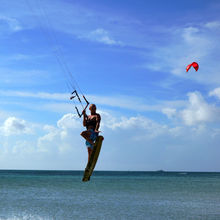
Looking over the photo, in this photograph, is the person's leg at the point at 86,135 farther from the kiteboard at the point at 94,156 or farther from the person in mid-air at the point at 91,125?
the kiteboard at the point at 94,156

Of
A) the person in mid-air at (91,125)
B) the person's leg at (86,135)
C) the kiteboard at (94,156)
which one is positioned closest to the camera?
the person in mid-air at (91,125)

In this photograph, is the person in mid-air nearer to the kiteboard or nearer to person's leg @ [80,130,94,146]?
person's leg @ [80,130,94,146]

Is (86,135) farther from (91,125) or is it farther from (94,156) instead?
(94,156)

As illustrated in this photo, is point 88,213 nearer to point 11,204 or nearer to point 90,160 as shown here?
point 11,204

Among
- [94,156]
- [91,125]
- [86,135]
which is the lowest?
[94,156]

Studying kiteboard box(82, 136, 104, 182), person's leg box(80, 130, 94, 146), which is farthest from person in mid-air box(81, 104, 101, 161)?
kiteboard box(82, 136, 104, 182)

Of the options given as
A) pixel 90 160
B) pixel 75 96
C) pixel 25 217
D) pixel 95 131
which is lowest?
pixel 25 217

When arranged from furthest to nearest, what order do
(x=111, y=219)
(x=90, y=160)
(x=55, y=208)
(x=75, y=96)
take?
(x=55, y=208)
(x=111, y=219)
(x=90, y=160)
(x=75, y=96)

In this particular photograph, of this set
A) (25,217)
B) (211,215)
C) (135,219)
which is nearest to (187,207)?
(211,215)

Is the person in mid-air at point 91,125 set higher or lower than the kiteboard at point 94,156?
higher

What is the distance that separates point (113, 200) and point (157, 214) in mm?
10736

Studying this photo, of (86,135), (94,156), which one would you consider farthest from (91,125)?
(94,156)

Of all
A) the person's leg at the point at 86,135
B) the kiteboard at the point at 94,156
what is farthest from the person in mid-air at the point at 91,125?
the kiteboard at the point at 94,156

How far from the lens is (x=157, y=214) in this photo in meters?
32.7
